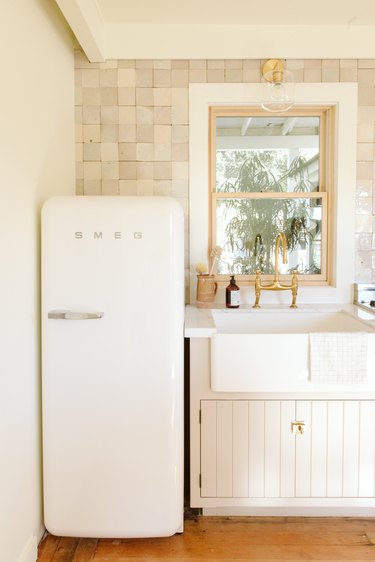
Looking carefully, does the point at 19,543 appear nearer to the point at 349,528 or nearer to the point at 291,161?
the point at 349,528

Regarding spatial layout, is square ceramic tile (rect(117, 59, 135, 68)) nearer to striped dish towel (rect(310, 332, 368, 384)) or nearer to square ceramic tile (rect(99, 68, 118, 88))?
square ceramic tile (rect(99, 68, 118, 88))

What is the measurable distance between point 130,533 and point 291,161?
2.06 metres

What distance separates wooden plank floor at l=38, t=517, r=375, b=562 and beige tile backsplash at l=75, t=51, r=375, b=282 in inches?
59.4

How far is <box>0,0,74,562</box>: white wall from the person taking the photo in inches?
59.4

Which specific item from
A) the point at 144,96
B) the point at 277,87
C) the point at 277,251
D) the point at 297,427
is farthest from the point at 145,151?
the point at 297,427

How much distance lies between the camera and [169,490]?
1.79m

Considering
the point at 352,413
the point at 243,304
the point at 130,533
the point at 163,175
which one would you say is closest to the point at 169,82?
the point at 163,175

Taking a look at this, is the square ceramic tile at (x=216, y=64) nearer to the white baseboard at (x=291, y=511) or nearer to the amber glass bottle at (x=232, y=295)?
the amber glass bottle at (x=232, y=295)

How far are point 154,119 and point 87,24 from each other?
600 mm

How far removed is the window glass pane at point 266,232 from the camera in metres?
2.61

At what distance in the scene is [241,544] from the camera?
6.08 ft

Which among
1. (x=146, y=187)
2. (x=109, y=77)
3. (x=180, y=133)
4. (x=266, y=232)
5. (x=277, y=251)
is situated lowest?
(x=277, y=251)

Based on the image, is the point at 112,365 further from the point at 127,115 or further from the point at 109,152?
the point at 127,115

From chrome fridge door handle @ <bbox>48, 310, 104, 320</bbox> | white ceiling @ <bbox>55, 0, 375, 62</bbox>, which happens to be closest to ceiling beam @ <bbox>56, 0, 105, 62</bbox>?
white ceiling @ <bbox>55, 0, 375, 62</bbox>
